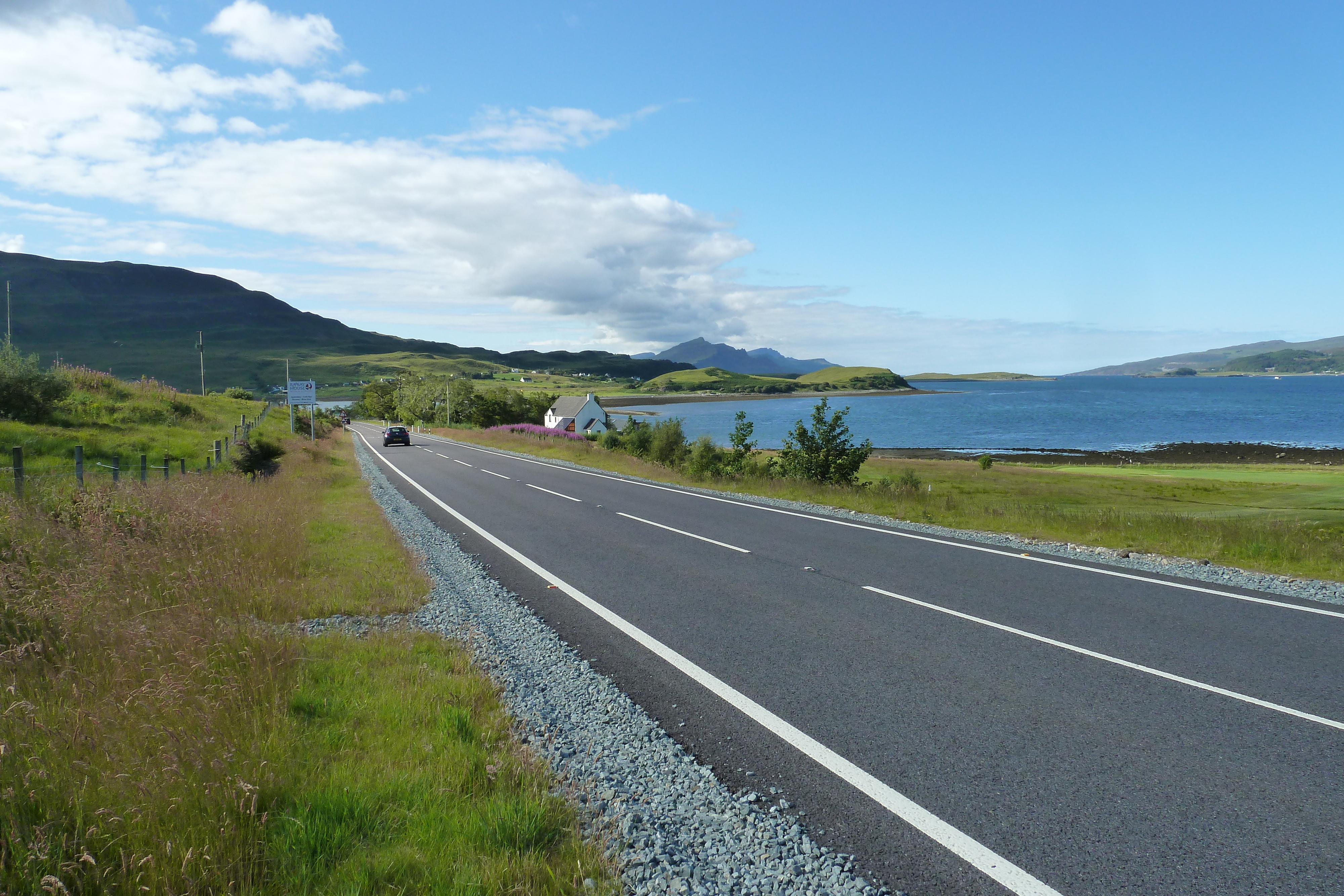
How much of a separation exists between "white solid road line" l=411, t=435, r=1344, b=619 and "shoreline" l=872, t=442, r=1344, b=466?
166 feet

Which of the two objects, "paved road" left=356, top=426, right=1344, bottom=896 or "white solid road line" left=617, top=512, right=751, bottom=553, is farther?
"white solid road line" left=617, top=512, right=751, bottom=553

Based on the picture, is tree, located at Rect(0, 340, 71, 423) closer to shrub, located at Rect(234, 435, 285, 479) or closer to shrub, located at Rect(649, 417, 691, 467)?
shrub, located at Rect(234, 435, 285, 479)

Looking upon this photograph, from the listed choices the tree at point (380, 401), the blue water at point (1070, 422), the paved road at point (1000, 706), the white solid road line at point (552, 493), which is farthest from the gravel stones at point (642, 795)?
the tree at point (380, 401)

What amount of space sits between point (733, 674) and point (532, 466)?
83.4ft

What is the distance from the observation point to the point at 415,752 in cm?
409

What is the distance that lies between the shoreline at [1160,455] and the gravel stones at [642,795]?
205ft

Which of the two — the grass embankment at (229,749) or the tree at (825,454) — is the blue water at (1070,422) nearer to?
the tree at (825,454)

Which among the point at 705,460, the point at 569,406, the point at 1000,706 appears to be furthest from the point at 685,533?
the point at 569,406

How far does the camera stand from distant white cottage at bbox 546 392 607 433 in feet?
291

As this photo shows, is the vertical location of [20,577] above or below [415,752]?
above

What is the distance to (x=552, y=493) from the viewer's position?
20109 mm

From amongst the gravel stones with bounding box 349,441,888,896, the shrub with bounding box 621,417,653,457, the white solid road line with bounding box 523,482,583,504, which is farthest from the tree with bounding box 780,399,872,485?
the shrub with bounding box 621,417,653,457

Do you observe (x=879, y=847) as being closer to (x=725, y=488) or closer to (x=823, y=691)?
(x=823, y=691)

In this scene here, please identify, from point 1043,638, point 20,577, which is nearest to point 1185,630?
point 1043,638
